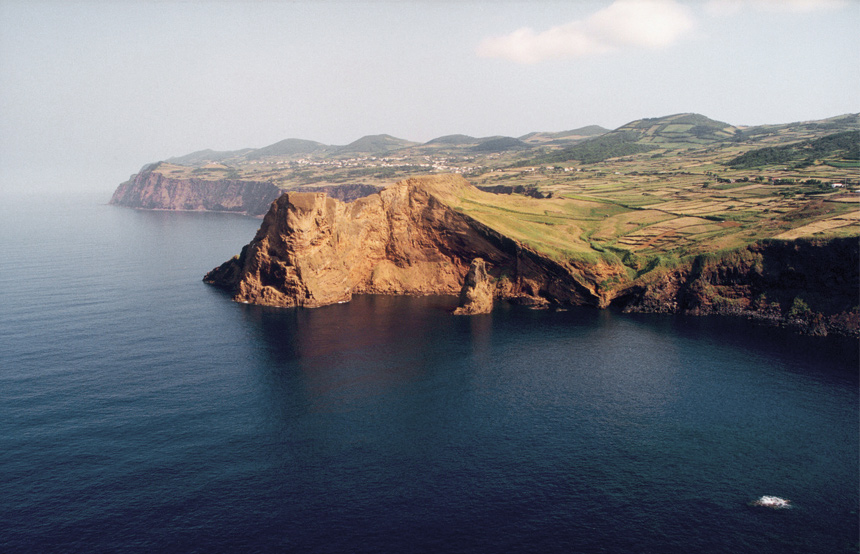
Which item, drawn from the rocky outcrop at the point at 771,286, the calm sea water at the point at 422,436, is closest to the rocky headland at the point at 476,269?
the rocky outcrop at the point at 771,286

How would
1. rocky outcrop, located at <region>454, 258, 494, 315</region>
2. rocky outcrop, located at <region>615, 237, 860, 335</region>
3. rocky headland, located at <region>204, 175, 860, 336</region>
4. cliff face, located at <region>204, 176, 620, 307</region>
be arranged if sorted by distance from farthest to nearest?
cliff face, located at <region>204, 176, 620, 307</region> < rocky outcrop, located at <region>454, 258, 494, 315</region> < rocky headland, located at <region>204, 175, 860, 336</region> < rocky outcrop, located at <region>615, 237, 860, 335</region>

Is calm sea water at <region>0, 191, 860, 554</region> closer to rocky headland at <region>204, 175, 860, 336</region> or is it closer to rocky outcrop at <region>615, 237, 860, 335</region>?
rocky outcrop at <region>615, 237, 860, 335</region>

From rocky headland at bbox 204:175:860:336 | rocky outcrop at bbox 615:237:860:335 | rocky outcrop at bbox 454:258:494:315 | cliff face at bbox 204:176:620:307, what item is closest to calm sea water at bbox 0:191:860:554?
rocky outcrop at bbox 615:237:860:335

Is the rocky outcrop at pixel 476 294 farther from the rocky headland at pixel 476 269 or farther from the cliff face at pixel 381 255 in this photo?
the cliff face at pixel 381 255

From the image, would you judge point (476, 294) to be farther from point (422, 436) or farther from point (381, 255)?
point (422, 436)

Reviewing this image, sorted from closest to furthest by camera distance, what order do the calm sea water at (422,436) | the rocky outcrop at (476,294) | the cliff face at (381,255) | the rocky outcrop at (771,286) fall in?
1. the calm sea water at (422,436)
2. the rocky outcrop at (771,286)
3. the rocky outcrop at (476,294)
4. the cliff face at (381,255)

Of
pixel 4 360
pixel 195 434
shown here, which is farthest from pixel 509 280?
pixel 4 360

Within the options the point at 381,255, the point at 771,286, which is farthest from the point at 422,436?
the point at 771,286
